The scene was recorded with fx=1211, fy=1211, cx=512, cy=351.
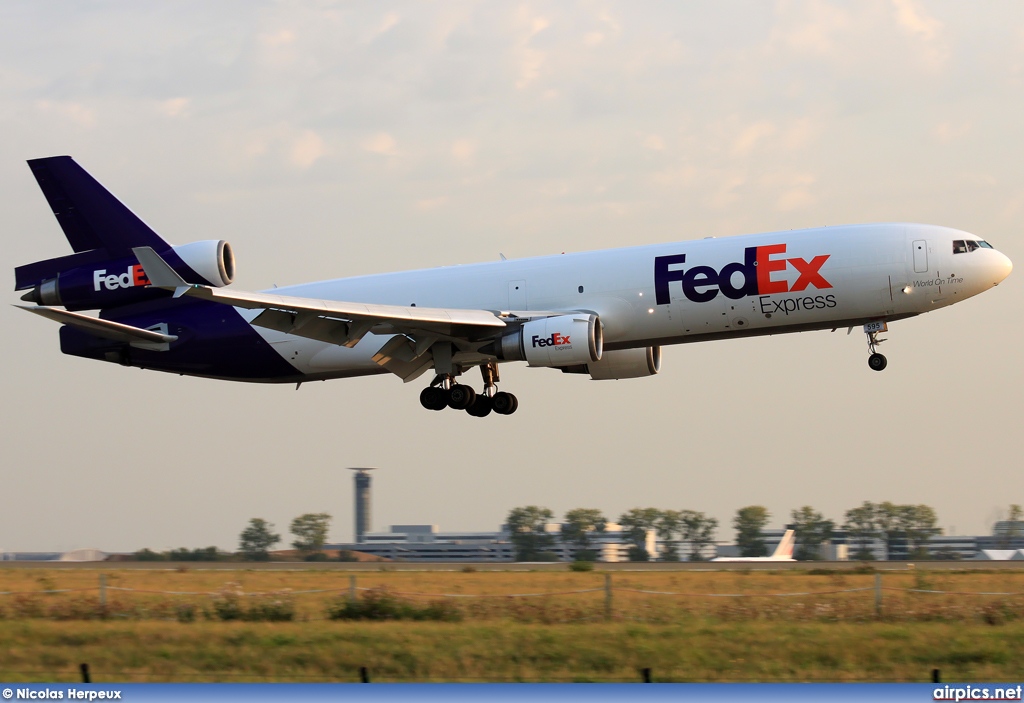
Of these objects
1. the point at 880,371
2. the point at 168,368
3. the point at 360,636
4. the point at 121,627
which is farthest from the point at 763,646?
the point at 168,368

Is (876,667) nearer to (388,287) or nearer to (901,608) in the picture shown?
(901,608)

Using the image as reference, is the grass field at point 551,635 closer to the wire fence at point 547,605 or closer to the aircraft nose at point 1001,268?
the wire fence at point 547,605

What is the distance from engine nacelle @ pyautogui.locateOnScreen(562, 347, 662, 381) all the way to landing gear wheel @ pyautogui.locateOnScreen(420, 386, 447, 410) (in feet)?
15.2

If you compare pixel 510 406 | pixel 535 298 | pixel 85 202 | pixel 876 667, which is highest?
pixel 85 202

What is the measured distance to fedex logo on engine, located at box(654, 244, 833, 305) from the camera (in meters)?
36.5

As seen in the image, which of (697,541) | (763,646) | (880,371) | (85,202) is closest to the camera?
(763,646)

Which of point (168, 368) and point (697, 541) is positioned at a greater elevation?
point (168, 368)

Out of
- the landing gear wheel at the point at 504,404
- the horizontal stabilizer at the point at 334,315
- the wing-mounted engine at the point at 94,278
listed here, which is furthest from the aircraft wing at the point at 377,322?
the wing-mounted engine at the point at 94,278

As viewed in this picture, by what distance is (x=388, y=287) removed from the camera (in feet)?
137

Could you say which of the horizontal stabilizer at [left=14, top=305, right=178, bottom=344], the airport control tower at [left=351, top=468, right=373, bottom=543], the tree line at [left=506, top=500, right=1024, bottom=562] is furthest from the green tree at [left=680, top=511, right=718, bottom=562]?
the airport control tower at [left=351, top=468, right=373, bottom=543]

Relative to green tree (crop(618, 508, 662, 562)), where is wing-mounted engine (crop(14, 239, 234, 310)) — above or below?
above

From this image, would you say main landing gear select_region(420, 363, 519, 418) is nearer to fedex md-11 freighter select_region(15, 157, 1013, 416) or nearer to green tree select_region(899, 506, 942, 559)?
fedex md-11 freighter select_region(15, 157, 1013, 416)

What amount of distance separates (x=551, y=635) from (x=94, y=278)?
87.2 ft

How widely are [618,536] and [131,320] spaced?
21969 mm
